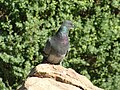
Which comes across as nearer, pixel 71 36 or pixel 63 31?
pixel 63 31

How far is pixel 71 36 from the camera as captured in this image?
8742mm

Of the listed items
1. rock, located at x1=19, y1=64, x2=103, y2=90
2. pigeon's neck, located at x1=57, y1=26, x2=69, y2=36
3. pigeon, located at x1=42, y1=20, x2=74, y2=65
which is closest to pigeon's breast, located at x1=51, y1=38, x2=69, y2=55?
pigeon, located at x1=42, y1=20, x2=74, y2=65

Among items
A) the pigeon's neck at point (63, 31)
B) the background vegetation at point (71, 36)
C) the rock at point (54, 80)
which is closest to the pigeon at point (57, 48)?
the pigeon's neck at point (63, 31)

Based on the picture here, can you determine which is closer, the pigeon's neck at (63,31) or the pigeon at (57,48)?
the pigeon at (57,48)

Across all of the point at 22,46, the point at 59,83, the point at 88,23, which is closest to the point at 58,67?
the point at 59,83

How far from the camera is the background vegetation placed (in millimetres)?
8297

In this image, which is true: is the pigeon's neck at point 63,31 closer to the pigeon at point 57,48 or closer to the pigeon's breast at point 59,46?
the pigeon at point 57,48

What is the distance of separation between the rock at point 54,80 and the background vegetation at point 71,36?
4.93 ft

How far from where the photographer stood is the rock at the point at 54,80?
6.29 m

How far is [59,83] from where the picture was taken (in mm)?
6473

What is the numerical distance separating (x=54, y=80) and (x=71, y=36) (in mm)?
2269

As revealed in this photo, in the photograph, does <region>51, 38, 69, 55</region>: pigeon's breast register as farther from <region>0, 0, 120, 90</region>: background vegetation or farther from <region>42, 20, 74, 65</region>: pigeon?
<region>0, 0, 120, 90</region>: background vegetation

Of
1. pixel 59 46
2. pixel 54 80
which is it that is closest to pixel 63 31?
pixel 59 46

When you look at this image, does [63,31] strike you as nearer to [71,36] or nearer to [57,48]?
[57,48]
